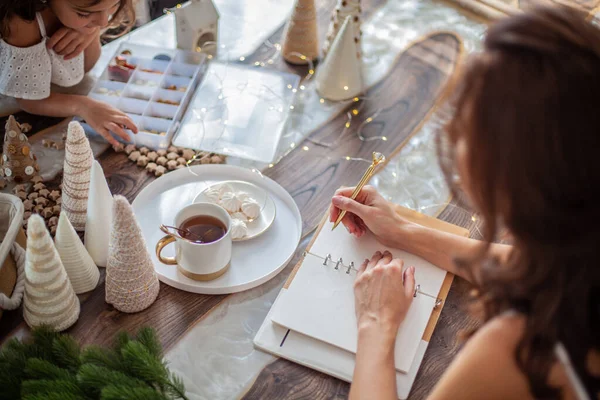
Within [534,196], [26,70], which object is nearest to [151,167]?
[26,70]

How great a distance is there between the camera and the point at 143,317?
3.00ft

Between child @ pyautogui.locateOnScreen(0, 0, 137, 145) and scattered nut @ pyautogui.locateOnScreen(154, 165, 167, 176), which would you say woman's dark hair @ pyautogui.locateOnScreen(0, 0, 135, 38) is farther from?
scattered nut @ pyautogui.locateOnScreen(154, 165, 167, 176)

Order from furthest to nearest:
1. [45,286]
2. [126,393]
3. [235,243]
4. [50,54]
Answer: [50,54] < [235,243] < [45,286] < [126,393]

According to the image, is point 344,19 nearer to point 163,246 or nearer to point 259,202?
point 259,202

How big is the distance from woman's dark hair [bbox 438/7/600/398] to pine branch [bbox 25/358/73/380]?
0.57 meters

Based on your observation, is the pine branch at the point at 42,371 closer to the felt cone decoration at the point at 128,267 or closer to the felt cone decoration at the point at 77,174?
the felt cone decoration at the point at 128,267

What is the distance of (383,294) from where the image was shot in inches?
36.2

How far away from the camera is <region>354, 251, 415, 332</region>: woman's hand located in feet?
2.92

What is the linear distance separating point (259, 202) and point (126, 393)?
1.55 feet

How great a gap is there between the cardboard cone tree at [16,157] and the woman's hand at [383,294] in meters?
0.65

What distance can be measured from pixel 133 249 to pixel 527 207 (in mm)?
Answer: 547

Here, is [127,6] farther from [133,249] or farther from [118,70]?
[133,249]

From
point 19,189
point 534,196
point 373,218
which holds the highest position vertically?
point 534,196

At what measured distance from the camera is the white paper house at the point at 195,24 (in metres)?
1.36
